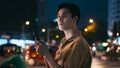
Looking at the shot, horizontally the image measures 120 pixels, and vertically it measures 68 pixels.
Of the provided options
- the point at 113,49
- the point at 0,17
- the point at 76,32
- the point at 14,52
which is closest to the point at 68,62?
the point at 76,32

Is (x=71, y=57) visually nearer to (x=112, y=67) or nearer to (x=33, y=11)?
(x=112, y=67)

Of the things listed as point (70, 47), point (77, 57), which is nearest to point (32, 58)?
point (70, 47)

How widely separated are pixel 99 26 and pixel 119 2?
82.2 metres

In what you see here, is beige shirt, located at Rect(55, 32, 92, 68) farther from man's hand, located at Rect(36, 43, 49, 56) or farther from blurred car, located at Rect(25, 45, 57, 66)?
blurred car, located at Rect(25, 45, 57, 66)

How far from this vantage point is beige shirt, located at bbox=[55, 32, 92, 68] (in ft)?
11.7

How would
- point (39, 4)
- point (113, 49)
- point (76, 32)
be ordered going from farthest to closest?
point (39, 4) → point (113, 49) → point (76, 32)

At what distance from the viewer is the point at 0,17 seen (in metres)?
142

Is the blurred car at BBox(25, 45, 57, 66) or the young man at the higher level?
the young man

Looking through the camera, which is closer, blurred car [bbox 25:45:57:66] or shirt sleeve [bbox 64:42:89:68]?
shirt sleeve [bbox 64:42:89:68]

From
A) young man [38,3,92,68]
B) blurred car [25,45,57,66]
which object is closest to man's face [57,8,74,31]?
young man [38,3,92,68]

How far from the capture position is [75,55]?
141 inches

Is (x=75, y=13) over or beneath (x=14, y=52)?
over

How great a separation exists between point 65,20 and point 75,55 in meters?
0.41

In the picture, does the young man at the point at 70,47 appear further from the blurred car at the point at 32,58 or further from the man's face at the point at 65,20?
the blurred car at the point at 32,58
